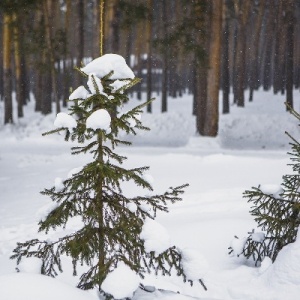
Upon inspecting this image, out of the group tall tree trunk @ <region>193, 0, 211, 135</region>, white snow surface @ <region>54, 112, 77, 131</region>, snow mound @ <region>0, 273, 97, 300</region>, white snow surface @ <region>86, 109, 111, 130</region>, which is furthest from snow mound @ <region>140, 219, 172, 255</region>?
tall tree trunk @ <region>193, 0, 211, 135</region>

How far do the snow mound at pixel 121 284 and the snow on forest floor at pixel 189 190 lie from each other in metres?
0.14

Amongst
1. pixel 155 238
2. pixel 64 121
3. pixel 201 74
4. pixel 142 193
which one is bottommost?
pixel 142 193

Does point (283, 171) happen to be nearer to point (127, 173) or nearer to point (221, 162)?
point (221, 162)

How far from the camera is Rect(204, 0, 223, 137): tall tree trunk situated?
14.6 m

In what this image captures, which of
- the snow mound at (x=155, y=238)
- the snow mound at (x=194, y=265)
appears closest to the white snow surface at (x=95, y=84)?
the snow mound at (x=155, y=238)

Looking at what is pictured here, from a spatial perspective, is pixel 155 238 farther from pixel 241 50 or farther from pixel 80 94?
pixel 241 50

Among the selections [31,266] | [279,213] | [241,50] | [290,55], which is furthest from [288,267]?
[241,50]

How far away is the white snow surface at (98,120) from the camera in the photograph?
10.5ft

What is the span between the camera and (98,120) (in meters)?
3.21

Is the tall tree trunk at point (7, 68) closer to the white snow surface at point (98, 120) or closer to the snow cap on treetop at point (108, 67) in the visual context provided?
the snow cap on treetop at point (108, 67)

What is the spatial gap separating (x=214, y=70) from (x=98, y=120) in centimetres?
1229

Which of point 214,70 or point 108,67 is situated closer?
point 108,67

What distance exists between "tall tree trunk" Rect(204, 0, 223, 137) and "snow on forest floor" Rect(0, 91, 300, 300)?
615 mm

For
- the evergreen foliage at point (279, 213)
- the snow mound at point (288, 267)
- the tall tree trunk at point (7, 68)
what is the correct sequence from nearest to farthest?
the snow mound at point (288, 267), the evergreen foliage at point (279, 213), the tall tree trunk at point (7, 68)
